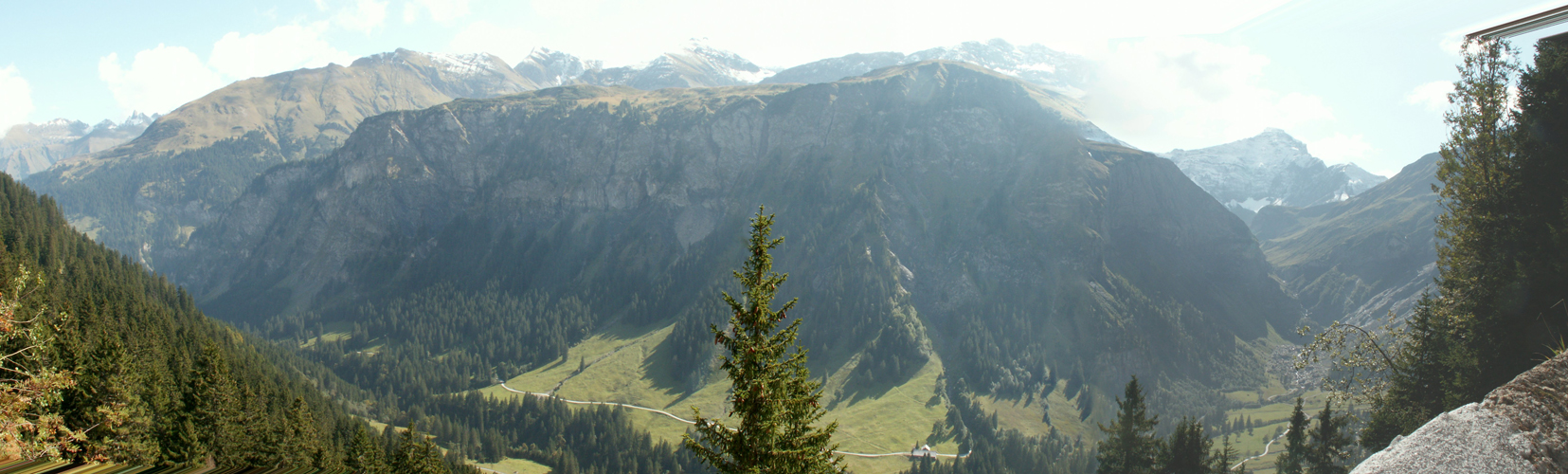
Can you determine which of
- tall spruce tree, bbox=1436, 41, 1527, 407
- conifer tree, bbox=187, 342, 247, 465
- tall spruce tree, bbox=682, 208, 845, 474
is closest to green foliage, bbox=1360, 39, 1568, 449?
tall spruce tree, bbox=1436, 41, 1527, 407

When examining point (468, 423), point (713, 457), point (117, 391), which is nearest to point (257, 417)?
point (117, 391)

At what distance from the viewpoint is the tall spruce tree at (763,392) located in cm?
1769

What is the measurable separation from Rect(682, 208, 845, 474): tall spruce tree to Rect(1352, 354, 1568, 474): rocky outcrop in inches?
448

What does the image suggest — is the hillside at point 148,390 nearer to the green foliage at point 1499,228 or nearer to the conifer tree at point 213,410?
the conifer tree at point 213,410

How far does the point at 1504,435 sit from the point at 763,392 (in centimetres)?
1319

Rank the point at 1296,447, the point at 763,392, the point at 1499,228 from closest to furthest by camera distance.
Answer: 1. the point at 763,392
2. the point at 1499,228
3. the point at 1296,447

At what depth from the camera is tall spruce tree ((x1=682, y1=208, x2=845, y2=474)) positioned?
1769 cm

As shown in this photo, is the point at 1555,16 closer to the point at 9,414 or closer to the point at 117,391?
the point at 9,414

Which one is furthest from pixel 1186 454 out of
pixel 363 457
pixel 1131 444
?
pixel 363 457

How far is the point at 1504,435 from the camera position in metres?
8.62

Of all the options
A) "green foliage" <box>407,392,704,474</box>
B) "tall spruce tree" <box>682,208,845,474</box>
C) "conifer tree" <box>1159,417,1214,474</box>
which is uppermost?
"tall spruce tree" <box>682,208,845,474</box>

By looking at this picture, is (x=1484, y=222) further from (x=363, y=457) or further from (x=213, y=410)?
(x=213, y=410)

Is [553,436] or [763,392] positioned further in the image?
[553,436]

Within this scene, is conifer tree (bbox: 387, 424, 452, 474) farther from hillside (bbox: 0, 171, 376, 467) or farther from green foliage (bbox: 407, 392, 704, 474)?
green foliage (bbox: 407, 392, 704, 474)
